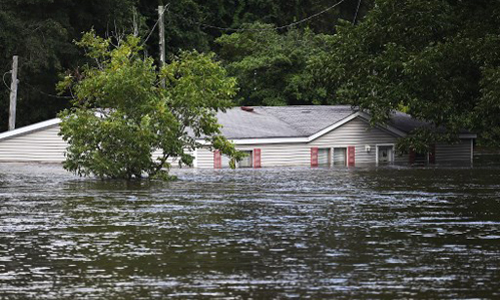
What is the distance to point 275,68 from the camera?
3098 inches

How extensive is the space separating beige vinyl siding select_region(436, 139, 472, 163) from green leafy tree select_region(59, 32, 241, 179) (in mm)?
23580

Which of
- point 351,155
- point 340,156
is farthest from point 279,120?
point 351,155

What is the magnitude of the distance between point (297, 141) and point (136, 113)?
1696 cm

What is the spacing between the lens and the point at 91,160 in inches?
1847

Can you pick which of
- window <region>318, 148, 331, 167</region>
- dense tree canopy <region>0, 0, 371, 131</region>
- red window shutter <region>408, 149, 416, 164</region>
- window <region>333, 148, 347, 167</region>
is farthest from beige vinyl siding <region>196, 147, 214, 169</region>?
red window shutter <region>408, 149, 416, 164</region>

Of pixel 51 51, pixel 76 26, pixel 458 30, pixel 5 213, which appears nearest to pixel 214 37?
pixel 76 26

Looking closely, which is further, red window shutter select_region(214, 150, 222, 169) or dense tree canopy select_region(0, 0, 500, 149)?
red window shutter select_region(214, 150, 222, 169)

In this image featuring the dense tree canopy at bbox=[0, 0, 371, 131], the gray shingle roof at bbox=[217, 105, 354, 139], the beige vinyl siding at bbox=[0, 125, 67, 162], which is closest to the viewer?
the beige vinyl siding at bbox=[0, 125, 67, 162]

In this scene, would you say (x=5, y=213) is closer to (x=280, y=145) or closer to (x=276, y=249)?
(x=276, y=249)

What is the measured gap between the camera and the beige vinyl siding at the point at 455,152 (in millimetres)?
68250

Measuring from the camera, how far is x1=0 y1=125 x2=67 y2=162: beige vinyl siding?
60.3 m

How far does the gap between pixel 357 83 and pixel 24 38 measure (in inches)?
792

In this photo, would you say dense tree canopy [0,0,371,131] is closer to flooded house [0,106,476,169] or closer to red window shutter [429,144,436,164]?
flooded house [0,106,476,169]

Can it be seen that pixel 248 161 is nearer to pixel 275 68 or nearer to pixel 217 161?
pixel 217 161
